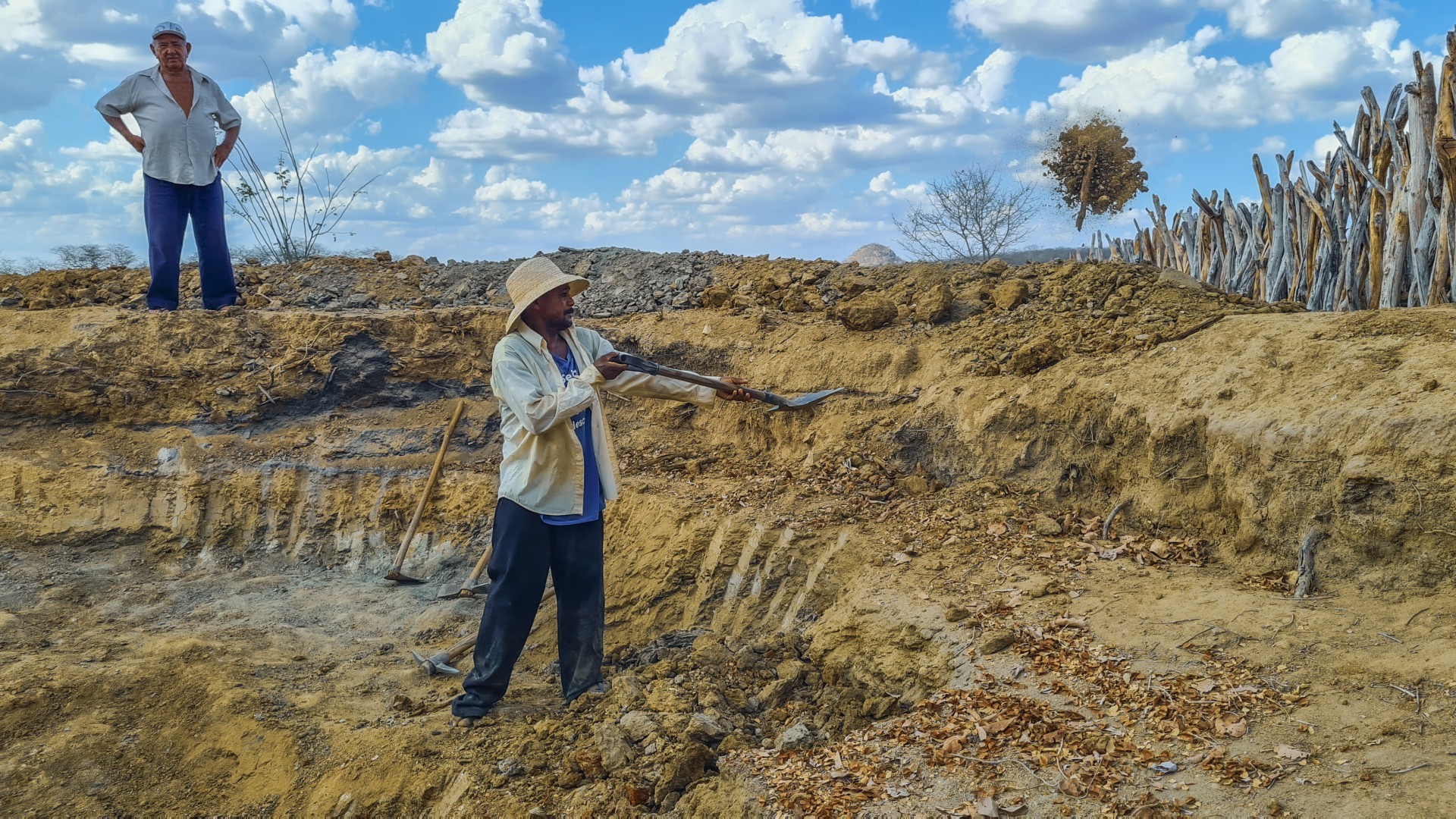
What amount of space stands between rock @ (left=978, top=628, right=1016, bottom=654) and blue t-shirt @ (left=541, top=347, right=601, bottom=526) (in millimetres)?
1717

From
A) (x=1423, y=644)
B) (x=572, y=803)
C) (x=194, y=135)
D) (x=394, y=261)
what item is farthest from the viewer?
(x=394, y=261)

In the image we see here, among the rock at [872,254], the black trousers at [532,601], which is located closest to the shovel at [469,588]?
the black trousers at [532,601]

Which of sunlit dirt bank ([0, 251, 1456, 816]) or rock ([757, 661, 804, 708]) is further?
rock ([757, 661, 804, 708])

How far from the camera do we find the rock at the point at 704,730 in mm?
3506

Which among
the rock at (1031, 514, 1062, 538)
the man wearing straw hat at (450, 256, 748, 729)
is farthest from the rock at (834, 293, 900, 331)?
the man wearing straw hat at (450, 256, 748, 729)

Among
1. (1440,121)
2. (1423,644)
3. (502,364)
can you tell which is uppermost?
(1440,121)

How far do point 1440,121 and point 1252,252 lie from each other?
8.31ft

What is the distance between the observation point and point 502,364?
12.9ft

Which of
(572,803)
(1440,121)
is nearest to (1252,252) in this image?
(1440,121)

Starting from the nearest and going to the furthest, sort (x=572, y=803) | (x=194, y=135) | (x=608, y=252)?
(x=572, y=803) → (x=194, y=135) → (x=608, y=252)

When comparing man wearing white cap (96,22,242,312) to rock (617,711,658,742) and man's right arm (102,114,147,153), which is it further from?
rock (617,711,658,742)

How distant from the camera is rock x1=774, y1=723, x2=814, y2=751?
340 centimetres

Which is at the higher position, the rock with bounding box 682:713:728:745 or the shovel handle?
the shovel handle

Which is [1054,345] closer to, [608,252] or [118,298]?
[608,252]
